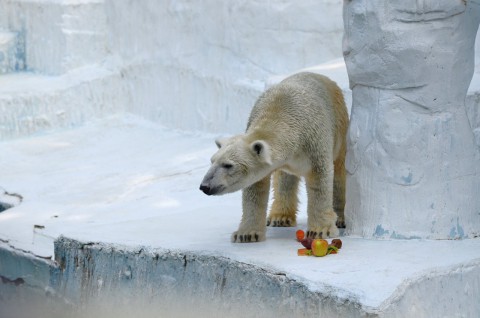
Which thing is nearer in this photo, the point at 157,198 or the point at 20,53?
the point at 157,198

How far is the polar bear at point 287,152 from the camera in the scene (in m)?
5.55

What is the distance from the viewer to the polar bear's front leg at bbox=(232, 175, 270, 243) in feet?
19.4

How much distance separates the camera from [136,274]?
6121 millimetres

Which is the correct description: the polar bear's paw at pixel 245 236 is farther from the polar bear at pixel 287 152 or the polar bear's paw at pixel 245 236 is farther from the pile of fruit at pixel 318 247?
the pile of fruit at pixel 318 247

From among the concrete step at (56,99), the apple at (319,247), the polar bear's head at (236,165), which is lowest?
the concrete step at (56,99)

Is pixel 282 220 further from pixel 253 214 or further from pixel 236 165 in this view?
pixel 236 165

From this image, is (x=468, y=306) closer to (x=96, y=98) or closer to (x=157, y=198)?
(x=157, y=198)

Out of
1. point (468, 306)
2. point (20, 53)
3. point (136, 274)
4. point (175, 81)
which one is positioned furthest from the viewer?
point (20, 53)

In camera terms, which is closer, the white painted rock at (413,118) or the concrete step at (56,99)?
the white painted rock at (413,118)

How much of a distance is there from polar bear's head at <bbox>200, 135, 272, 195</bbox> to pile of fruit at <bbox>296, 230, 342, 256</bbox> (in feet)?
1.51

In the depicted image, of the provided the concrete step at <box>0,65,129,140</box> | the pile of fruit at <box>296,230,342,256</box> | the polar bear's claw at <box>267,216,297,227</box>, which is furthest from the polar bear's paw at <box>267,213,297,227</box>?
the concrete step at <box>0,65,129,140</box>

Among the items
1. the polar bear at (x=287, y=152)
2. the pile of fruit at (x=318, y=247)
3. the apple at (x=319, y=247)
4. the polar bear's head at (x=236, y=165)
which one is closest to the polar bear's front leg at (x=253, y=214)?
the polar bear at (x=287, y=152)

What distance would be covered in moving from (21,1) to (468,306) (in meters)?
8.04

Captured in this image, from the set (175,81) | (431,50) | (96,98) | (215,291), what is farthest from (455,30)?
(96,98)
